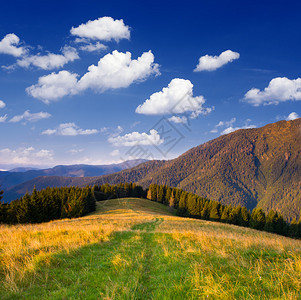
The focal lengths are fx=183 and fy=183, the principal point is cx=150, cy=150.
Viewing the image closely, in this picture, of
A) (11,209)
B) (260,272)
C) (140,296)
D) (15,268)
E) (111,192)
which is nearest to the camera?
(140,296)

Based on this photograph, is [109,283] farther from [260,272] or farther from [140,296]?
[260,272]

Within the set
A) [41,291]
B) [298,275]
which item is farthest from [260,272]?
[41,291]

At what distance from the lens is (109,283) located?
5.18 metres

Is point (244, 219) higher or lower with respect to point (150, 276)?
lower

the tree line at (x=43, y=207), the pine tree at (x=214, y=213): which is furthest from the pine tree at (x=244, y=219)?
the tree line at (x=43, y=207)

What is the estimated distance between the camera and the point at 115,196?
10088cm

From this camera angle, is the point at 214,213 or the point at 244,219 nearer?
the point at 244,219

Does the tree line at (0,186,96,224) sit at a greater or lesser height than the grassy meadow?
lesser

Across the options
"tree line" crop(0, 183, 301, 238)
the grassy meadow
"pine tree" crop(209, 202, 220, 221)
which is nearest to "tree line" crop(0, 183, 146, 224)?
"tree line" crop(0, 183, 301, 238)

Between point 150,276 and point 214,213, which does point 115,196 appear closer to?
point 214,213

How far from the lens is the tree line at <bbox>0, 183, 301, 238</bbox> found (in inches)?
1944

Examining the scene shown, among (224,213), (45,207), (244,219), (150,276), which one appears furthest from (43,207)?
(244,219)

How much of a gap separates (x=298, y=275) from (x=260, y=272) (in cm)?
87

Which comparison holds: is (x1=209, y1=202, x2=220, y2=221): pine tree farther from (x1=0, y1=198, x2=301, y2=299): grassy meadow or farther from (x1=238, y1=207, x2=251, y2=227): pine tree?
(x1=0, y1=198, x2=301, y2=299): grassy meadow
